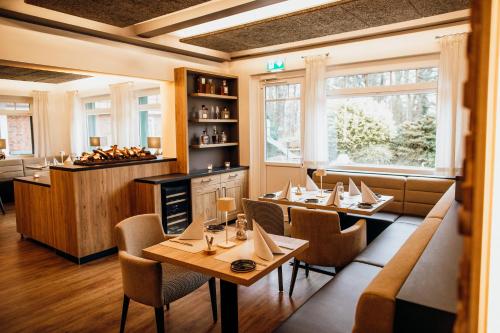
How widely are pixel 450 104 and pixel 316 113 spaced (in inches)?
69.9

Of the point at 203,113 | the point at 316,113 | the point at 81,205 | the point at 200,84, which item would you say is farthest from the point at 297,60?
the point at 81,205

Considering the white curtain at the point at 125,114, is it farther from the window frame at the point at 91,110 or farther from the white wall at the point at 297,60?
the white wall at the point at 297,60

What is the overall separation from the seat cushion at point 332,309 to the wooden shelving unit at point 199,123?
3379 mm

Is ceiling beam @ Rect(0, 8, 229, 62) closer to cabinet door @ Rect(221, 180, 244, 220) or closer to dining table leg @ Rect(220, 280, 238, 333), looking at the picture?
cabinet door @ Rect(221, 180, 244, 220)

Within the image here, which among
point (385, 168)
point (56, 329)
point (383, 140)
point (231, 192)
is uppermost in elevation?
point (383, 140)

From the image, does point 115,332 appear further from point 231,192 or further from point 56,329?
point 231,192

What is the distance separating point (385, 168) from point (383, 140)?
0.41 meters

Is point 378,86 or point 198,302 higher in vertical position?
point 378,86

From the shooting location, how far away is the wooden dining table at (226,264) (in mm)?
2076

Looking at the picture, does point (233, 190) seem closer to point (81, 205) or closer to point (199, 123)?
point (199, 123)

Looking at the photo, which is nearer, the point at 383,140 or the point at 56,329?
the point at 56,329

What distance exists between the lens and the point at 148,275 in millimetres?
2402

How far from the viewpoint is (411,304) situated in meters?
1.42

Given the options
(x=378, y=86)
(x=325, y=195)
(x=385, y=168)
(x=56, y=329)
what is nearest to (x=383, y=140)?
(x=385, y=168)
